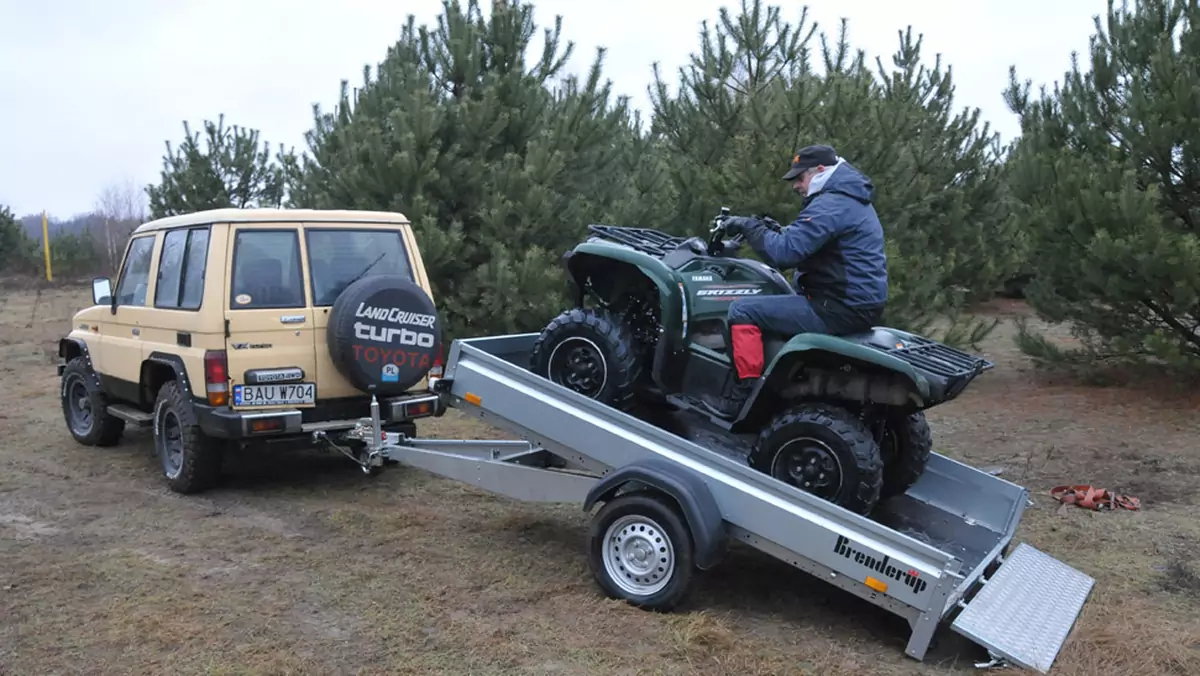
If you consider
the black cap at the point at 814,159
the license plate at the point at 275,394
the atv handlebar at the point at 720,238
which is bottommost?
the license plate at the point at 275,394

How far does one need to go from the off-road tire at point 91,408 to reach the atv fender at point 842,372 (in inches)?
229

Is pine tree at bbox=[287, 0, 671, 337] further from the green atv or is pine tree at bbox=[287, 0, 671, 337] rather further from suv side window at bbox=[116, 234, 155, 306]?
the green atv

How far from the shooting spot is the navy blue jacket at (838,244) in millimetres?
4699

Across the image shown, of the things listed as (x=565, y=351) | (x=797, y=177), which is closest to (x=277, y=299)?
(x=565, y=351)

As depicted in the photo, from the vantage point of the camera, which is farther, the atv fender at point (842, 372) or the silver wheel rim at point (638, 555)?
the silver wheel rim at point (638, 555)

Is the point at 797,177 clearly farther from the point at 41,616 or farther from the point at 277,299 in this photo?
the point at 41,616

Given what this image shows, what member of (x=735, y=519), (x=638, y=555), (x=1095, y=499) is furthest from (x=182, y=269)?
Answer: (x=1095, y=499)

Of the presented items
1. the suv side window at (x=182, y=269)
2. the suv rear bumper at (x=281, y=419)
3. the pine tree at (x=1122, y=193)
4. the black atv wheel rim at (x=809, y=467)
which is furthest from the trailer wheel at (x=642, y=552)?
the pine tree at (x=1122, y=193)

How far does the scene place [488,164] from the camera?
35.2 feet

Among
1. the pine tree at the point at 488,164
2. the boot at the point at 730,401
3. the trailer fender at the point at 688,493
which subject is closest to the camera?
the trailer fender at the point at 688,493

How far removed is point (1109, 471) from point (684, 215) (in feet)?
16.5

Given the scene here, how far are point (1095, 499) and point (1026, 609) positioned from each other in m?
2.77

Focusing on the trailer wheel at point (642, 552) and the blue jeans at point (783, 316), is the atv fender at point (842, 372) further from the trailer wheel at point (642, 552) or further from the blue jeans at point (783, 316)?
the trailer wheel at point (642, 552)

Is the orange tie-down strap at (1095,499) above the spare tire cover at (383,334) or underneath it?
underneath
